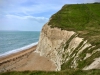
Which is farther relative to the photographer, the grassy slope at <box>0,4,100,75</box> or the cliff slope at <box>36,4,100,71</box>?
the grassy slope at <box>0,4,100,75</box>

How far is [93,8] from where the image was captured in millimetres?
93500

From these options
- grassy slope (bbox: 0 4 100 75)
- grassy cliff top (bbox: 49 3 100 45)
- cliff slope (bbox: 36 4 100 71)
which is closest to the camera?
cliff slope (bbox: 36 4 100 71)

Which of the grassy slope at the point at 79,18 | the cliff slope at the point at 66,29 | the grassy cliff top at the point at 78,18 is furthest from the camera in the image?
the grassy cliff top at the point at 78,18

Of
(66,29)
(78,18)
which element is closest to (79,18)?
(78,18)

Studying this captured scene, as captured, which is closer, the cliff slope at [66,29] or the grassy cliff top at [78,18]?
the cliff slope at [66,29]

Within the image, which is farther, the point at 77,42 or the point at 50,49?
the point at 50,49

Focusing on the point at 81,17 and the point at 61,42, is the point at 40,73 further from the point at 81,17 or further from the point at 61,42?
the point at 81,17

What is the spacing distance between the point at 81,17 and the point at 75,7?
16.8 m

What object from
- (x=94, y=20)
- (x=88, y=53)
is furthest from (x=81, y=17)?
(x=88, y=53)

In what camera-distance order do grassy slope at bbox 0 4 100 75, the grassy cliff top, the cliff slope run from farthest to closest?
the grassy cliff top → grassy slope at bbox 0 4 100 75 → the cliff slope

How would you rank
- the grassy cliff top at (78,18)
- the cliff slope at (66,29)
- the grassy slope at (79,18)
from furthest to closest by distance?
1. the grassy cliff top at (78,18)
2. the grassy slope at (79,18)
3. the cliff slope at (66,29)

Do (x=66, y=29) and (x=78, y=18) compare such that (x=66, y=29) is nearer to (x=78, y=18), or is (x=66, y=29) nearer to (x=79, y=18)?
(x=78, y=18)

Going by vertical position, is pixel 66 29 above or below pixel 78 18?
below

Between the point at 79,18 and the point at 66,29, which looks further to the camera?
the point at 79,18
